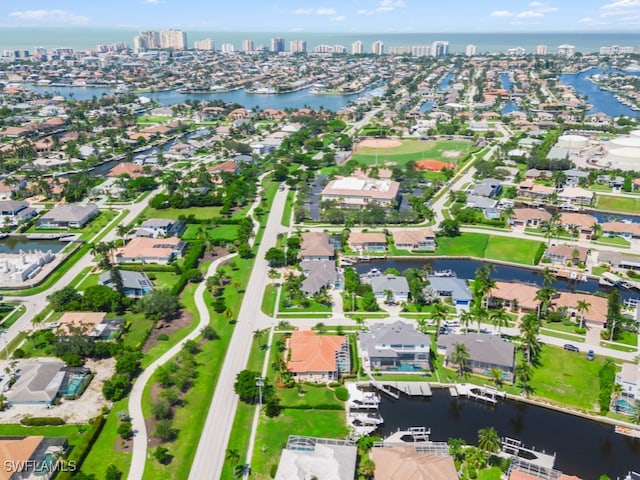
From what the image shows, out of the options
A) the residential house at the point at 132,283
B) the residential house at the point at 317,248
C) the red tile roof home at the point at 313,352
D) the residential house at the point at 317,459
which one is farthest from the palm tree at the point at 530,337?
the residential house at the point at 132,283

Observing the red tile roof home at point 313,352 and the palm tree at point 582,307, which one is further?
the palm tree at point 582,307

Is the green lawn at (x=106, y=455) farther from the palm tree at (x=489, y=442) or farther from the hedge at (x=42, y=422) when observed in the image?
the palm tree at (x=489, y=442)

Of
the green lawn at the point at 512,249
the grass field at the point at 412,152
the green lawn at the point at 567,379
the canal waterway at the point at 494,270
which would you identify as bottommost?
the green lawn at the point at 567,379

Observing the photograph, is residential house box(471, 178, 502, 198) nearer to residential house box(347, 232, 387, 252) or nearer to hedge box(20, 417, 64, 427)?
residential house box(347, 232, 387, 252)

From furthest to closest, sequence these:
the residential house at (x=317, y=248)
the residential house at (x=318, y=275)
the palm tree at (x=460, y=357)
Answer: the residential house at (x=317, y=248)
the residential house at (x=318, y=275)
the palm tree at (x=460, y=357)

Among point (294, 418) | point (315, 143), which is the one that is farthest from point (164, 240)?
point (315, 143)

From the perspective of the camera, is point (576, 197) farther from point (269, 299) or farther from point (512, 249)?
point (269, 299)

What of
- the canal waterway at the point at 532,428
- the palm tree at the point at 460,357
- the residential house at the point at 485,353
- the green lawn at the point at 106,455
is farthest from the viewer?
the residential house at the point at 485,353
